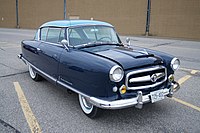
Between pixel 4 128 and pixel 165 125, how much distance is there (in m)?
2.45

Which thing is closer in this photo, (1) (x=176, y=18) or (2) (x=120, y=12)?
(1) (x=176, y=18)

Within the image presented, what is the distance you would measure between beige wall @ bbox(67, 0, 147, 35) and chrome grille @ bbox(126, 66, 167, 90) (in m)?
18.8

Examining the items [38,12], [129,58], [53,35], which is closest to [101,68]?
[129,58]

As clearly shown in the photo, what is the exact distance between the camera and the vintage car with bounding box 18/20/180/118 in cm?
300

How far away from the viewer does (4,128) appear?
3102 millimetres

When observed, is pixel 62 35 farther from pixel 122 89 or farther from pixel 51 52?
pixel 122 89

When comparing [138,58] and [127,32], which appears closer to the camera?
[138,58]

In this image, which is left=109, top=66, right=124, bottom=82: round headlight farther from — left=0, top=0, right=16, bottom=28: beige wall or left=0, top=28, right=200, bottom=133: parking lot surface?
left=0, top=0, right=16, bottom=28: beige wall

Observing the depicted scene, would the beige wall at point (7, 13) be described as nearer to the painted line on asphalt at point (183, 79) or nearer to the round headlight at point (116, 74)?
the painted line on asphalt at point (183, 79)

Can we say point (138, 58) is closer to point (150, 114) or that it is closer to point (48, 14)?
point (150, 114)

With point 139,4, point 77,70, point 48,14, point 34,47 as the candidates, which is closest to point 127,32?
point 139,4

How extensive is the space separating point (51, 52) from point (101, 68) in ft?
5.17

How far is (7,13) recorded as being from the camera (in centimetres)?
3838

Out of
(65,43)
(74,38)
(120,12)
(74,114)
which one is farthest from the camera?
(120,12)
